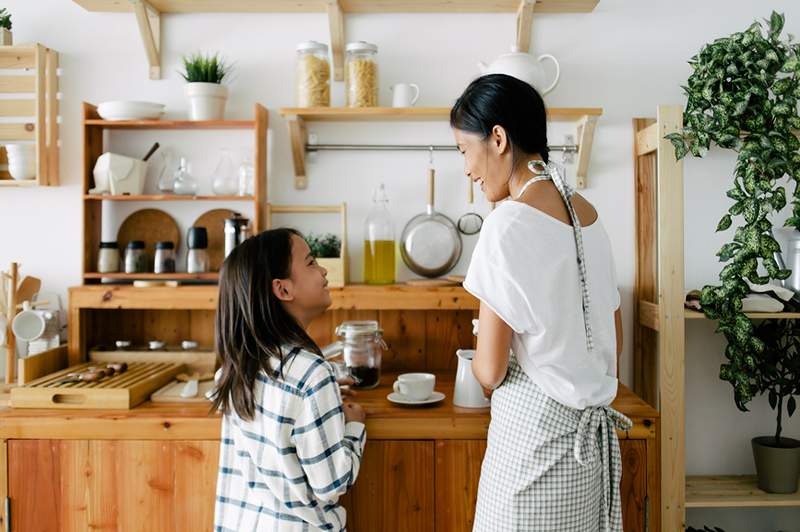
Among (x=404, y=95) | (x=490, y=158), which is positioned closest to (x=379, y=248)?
(x=404, y=95)

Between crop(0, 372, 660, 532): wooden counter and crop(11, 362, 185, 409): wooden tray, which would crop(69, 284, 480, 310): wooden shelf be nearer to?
crop(11, 362, 185, 409): wooden tray

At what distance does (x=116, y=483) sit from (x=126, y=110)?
1.13m

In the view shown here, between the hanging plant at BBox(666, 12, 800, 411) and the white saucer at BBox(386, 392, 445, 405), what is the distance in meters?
0.79

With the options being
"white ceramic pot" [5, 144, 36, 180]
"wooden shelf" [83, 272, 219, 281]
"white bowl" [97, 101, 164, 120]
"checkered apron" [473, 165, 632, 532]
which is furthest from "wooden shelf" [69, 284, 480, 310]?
"checkered apron" [473, 165, 632, 532]

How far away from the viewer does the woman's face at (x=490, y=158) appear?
55.9 inches

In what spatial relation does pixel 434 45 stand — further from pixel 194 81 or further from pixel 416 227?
pixel 194 81

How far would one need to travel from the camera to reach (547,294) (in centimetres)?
134

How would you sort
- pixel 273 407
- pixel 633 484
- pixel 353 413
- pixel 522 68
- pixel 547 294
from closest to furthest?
pixel 547 294, pixel 273 407, pixel 353 413, pixel 633 484, pixel 522 68

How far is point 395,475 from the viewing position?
6.31 ft

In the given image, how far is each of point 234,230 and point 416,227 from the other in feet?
1.90

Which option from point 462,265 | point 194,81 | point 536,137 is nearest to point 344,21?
point 194,81

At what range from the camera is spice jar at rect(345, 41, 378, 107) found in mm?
2338

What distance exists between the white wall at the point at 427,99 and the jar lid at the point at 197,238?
15cm

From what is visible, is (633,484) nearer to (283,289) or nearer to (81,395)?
(283,289)
